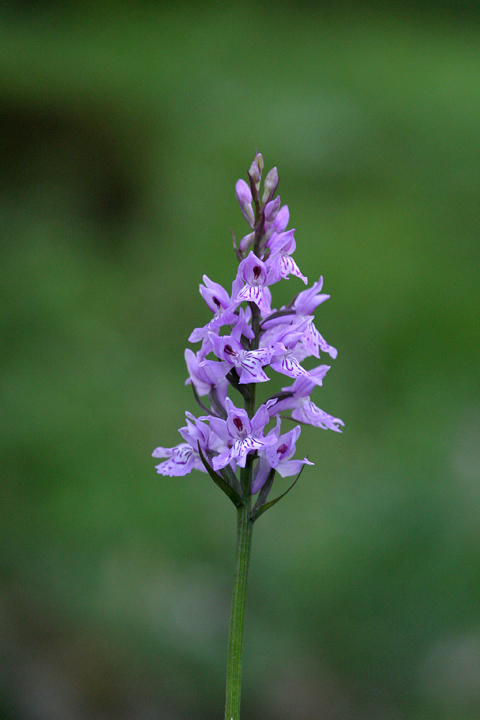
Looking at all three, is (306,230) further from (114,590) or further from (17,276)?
(114,590)

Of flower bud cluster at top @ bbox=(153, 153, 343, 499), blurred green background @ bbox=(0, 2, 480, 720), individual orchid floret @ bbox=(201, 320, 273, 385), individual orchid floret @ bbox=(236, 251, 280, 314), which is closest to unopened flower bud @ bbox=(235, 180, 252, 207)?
flower bud cluster at top @ bbox=(153, 153, 343, 499)

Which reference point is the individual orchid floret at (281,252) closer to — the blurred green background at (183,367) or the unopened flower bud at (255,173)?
the unopened flower bud at (255,173)

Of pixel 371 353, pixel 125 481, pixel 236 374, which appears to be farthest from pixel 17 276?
pixel 236 374

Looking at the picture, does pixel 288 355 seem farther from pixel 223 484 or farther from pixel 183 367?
pixel 183 367

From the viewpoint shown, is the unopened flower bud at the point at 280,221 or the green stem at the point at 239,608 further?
the unopened flower bud at the point at 280,221

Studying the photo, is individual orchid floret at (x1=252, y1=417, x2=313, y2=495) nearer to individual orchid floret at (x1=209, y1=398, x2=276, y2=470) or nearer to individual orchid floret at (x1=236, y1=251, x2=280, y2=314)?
individual orchid floret at (x1=209, y1=398, x2=276, y2=470)

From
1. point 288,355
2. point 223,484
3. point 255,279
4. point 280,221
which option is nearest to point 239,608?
point 223,484

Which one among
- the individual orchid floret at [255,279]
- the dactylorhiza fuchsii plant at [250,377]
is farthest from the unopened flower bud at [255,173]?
the individual orchid floret at [255,279]
